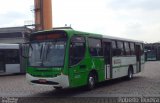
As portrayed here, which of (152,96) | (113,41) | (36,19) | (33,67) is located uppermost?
(36,19)

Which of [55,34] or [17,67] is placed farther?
[17,67]

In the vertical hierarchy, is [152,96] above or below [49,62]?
below

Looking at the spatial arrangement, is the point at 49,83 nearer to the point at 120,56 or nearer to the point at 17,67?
the point at 120,56

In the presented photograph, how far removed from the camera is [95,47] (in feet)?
57.3

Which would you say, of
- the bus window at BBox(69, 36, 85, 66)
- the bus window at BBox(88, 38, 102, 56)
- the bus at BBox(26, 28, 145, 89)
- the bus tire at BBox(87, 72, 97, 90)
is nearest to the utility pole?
the bus at BBox(26, 28, 145, 89)

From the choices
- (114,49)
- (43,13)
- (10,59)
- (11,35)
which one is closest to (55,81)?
(114,49)

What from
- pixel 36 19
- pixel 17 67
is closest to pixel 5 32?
pixel 36 19

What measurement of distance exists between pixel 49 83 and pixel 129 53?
926 cm

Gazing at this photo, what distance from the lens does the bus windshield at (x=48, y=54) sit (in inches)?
580

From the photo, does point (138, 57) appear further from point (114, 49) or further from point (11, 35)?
point (11, 35)

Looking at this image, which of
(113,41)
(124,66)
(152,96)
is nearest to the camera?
(152,96)

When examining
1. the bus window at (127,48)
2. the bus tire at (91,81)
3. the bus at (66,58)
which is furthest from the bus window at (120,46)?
the bus tire at (91,81)

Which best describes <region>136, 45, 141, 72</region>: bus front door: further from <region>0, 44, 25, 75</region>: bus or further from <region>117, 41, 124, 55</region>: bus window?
<region>0, 44, 25, 75</region>: bus

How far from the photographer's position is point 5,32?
7000 cm
